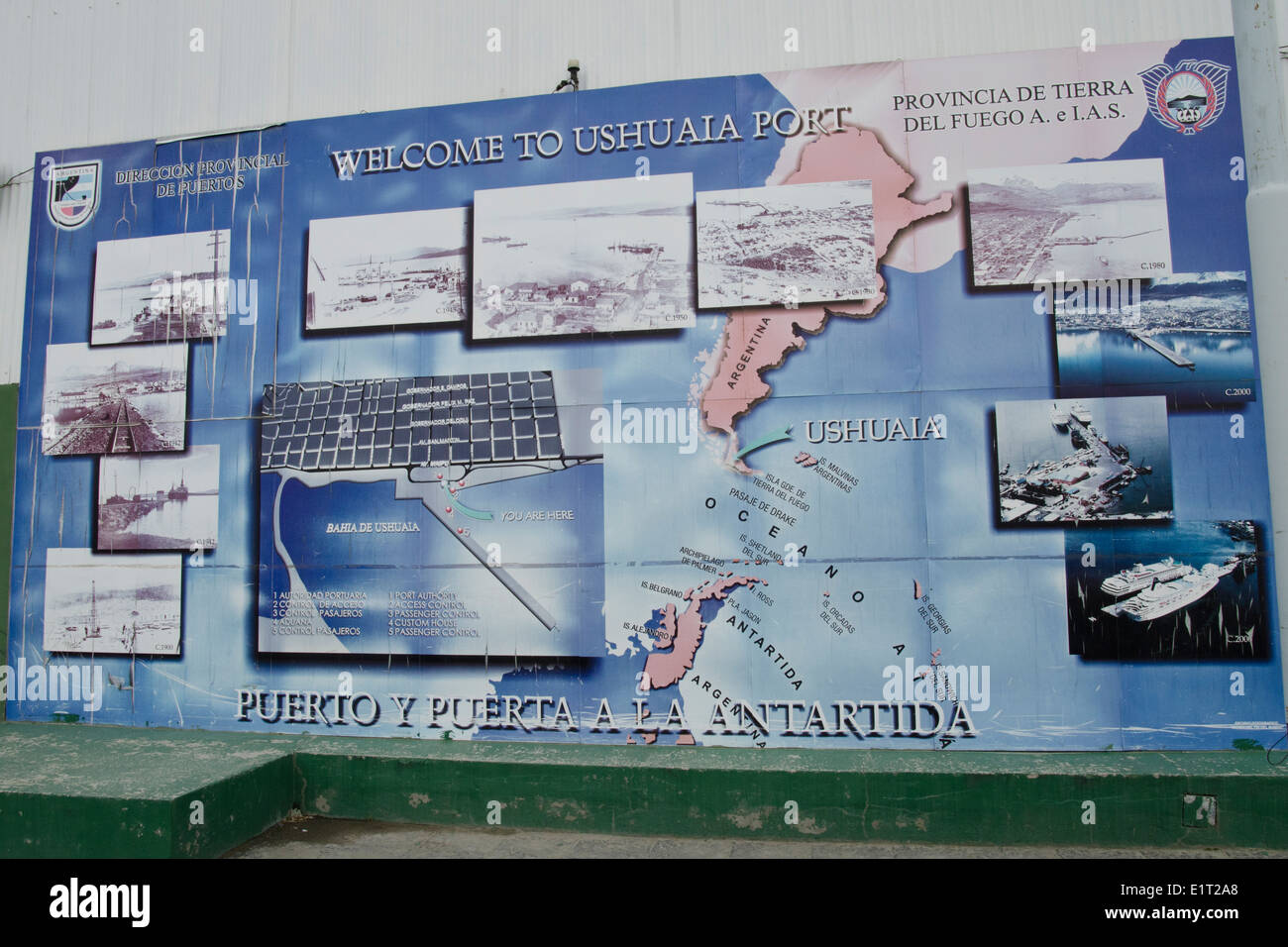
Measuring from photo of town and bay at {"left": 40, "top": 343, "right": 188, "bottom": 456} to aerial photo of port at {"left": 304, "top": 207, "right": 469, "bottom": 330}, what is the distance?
1.44m

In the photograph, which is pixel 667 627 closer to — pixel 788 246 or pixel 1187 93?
pixel 788 246

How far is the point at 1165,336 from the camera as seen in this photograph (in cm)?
638

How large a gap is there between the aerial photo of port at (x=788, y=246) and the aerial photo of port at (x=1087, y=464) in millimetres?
1664

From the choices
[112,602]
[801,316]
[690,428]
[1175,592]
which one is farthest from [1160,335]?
[112,602]

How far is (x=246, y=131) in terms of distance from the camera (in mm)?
7715

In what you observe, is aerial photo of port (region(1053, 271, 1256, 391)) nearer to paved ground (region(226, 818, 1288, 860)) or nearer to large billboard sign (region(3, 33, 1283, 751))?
large billboard sign (region(3, 33, 1283, 751))

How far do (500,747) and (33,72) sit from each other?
7829mm

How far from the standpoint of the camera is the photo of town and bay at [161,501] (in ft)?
24.4

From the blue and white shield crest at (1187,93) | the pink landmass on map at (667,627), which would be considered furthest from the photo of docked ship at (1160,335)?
the pink landmass on map at (667,627)

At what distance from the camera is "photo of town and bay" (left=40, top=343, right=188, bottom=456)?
7590mm

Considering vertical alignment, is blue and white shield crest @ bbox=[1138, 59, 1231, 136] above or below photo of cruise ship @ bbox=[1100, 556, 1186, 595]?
above

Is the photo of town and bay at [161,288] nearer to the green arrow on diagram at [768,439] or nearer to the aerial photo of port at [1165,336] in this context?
the green arrow on diagram at [768,439]

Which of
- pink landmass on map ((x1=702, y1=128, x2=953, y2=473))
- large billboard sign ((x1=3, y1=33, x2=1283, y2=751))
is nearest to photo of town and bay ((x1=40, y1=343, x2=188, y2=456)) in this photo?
large billboard sign ((x1=3, y1=33, x2=1283, y2=751))
